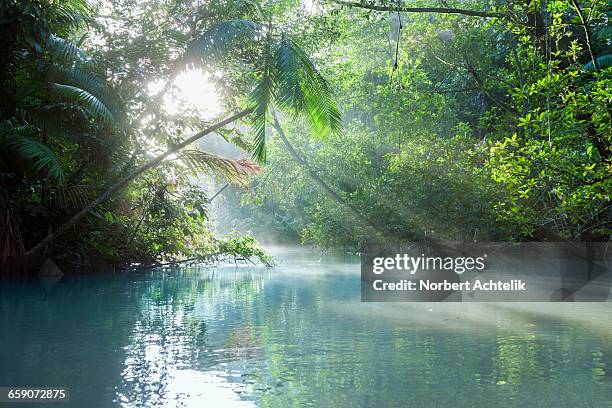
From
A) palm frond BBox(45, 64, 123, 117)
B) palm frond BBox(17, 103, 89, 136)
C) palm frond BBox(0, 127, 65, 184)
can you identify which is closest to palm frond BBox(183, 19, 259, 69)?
palm frond BBox(45, 64, 123, 117)

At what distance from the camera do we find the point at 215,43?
12.5 metres

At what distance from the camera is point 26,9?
10.6m

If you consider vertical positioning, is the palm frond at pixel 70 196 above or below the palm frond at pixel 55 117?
below

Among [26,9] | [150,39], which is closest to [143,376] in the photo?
[26,9]

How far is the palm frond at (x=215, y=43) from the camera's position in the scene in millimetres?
12484

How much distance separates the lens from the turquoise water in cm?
483

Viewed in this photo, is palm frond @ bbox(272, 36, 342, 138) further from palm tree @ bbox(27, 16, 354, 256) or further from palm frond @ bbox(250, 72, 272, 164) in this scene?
palm frond @ bbox(250, 72, 272, 164)

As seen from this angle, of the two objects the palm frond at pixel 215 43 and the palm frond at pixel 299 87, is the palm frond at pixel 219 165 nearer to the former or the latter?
the palm frond at pixel 215 43

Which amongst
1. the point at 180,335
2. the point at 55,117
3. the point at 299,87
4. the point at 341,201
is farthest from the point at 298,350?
the point at 341,201

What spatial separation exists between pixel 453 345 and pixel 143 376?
10.7 feet

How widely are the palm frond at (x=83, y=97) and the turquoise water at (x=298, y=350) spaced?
10.9 ft

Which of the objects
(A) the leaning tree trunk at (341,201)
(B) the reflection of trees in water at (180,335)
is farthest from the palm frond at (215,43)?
(A) the leaning tree trunk at (341,201)

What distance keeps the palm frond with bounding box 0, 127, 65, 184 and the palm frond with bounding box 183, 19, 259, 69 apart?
319 centimetres

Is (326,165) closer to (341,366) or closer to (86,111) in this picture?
(86,111)
